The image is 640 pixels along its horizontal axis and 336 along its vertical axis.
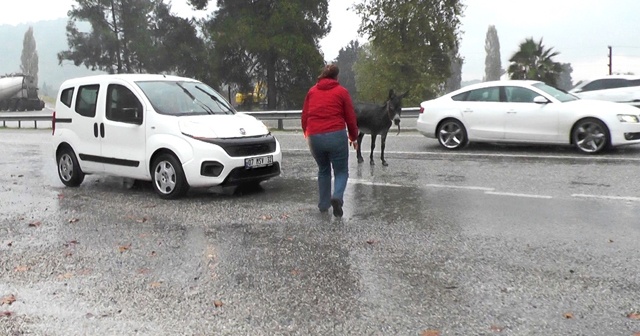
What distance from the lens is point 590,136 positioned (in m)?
13.7

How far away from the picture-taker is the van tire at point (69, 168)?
11.2 m

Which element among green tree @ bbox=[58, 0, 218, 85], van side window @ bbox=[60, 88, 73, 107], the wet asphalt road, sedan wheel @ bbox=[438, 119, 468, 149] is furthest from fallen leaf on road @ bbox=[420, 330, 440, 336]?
green tree @ bbox=[58, 0, 218, 85]

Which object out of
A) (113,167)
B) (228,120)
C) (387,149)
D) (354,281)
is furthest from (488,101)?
(354,281)

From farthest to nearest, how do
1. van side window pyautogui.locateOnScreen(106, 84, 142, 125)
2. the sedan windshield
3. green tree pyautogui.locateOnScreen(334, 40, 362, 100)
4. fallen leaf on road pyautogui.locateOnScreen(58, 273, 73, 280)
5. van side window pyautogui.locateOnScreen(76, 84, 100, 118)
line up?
green tree pyautogui.locateOnScreen(334, 40, 362, 100) < the sedan windshield < van side window pyautogui.locateOnScreen(76, 84, 100, 118) < van side window pyautogui.locateOnScreen(106, 84, 142, 125) < fallen leaf on road pyautogui.locateOnScreen(58, 273, 73, 280)

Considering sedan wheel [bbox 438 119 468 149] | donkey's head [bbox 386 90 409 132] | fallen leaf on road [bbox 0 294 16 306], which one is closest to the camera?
fallen leaf on road [bbox 0 294 16 306]

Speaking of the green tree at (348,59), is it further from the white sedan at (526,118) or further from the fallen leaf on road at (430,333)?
the fallen leaf on road at (430,333)

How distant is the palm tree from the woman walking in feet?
112

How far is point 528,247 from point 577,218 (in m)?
1.55

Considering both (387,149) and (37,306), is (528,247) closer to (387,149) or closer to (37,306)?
(37,306)

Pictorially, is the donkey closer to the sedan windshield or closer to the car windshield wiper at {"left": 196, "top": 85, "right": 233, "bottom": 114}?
the car windshield wiper at {"left": 196, "top": 85, "right": 233, "bottom": 114}

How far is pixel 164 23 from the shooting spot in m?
56.1

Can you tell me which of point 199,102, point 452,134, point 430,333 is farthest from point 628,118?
point 430,333

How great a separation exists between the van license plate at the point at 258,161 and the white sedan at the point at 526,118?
6.53 metres

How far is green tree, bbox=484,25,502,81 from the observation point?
108938mm
